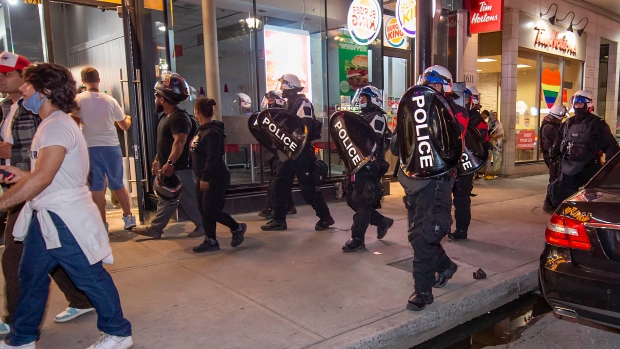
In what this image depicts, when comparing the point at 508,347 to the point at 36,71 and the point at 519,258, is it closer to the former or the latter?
the point at 519,258

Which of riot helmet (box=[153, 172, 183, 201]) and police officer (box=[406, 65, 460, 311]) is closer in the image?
police officer (box=[406, 65, 460, 311])

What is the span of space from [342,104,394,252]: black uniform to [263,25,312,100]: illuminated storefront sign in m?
3.94

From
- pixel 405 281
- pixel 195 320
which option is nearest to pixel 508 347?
pixel 405 281

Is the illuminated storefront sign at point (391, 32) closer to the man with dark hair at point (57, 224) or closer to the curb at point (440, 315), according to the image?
the curb at point (440, 315)

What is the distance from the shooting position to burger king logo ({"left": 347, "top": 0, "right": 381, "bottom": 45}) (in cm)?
925

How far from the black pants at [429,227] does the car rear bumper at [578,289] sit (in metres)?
0.76

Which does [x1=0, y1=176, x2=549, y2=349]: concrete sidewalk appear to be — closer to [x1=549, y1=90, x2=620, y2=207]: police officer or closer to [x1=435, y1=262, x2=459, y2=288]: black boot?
[x1=435, y1=262, x2=459, y2=288]: black boot

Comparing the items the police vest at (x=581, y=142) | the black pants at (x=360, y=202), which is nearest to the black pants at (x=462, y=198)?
the black pants at (x=360, y=202)

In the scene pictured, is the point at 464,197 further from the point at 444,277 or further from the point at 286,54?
the point at 286,54

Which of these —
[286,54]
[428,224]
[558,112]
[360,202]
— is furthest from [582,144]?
[286,54]

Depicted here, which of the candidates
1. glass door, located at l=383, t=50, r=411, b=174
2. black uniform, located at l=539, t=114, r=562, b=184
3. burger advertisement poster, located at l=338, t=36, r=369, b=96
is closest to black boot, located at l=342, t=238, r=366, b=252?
black uniform, located at l=539, t=114, r=562, b=184

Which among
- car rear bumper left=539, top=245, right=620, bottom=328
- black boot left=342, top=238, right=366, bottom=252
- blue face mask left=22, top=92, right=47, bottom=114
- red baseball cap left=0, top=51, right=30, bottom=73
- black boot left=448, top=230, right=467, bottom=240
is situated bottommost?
black boot left=448, top=230, right=467, bottom=240

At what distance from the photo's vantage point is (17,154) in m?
3.37

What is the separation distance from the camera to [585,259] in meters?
3.03
